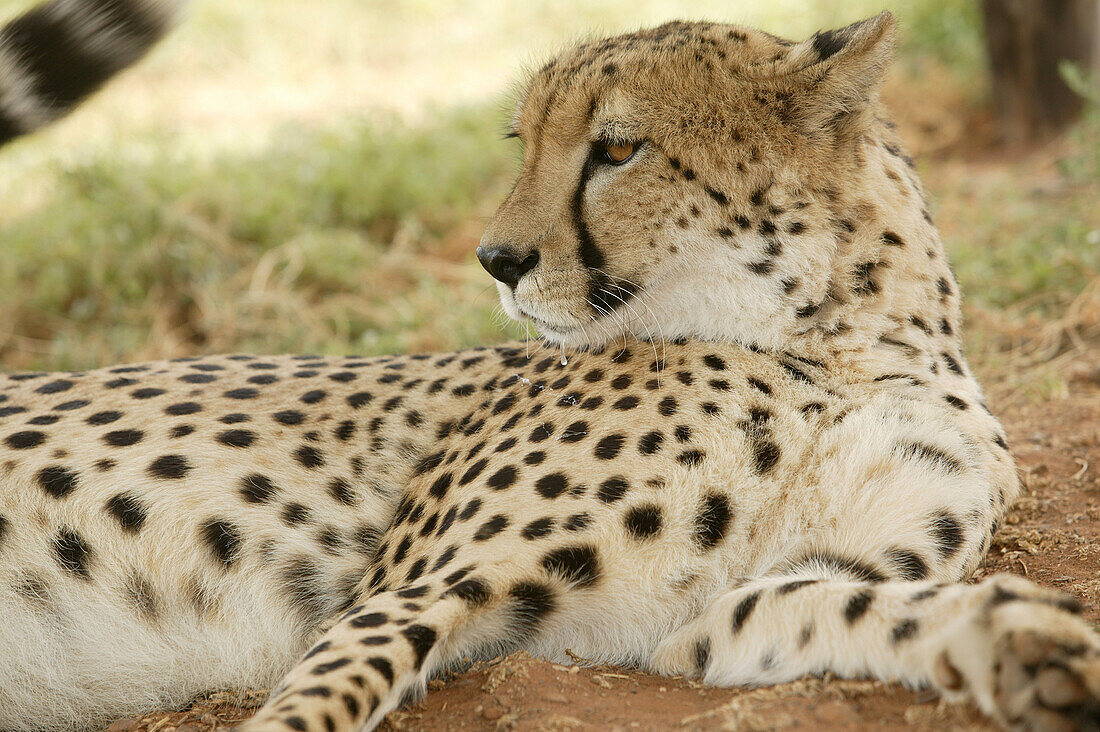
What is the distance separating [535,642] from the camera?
6.26 feet

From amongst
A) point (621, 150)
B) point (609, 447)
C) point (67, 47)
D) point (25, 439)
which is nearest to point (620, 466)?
point (609, 447)

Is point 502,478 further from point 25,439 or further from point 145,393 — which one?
point 25,439

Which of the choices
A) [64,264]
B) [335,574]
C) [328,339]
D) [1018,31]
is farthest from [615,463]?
[1018,31]

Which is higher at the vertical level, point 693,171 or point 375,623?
point 693,171

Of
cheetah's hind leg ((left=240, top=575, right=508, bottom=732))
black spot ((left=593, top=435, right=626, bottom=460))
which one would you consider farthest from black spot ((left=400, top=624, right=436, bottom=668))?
black spot ((left=593, top=435, right=626, bottom=460))

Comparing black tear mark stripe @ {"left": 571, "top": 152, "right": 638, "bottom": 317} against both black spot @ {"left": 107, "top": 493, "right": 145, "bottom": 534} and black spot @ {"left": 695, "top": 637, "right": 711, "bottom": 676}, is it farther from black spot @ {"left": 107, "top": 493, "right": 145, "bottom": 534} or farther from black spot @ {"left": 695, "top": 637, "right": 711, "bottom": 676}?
black spot @ {"left": 107, "top": 493, "right": 145, "bottom": 534}

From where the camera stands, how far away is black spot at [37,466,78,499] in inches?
84.9

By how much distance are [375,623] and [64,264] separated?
365 cm

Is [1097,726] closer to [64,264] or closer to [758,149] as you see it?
[758,149]

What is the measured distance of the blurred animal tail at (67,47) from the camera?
228 centimetres

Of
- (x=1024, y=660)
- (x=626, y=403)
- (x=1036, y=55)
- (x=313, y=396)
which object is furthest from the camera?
(x=1036, y=55)

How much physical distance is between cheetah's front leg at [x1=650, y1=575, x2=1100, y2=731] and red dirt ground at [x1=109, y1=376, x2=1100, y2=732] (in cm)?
4

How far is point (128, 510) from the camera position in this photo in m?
2.13

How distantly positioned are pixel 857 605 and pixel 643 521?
39 centimetres
